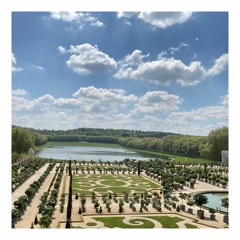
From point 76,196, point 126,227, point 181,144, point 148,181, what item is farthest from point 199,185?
point 181,144

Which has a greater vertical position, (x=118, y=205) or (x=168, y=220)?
(x=168, y=220)

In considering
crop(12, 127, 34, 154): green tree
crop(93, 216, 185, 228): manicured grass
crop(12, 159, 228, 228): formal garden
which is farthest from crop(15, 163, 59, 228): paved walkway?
crop(12, 127, 34, 154): green tree

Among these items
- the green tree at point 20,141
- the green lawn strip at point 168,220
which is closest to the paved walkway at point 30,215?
the green lawn strip at point 168,220

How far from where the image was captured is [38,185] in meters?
44.0

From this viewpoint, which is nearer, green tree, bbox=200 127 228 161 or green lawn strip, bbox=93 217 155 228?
green lawn strip, bbox=93 217 155 228

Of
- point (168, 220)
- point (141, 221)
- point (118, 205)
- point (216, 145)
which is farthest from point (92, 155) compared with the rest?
point (141, 221)

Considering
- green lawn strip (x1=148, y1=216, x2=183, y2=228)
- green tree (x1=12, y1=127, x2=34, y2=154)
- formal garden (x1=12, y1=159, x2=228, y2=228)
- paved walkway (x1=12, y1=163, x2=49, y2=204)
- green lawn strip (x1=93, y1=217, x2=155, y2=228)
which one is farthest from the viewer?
green tree (x1=12, y1=127, x2=34, y2=154)

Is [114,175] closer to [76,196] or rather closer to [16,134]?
[76,196]

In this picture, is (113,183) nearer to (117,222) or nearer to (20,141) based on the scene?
(117,222)

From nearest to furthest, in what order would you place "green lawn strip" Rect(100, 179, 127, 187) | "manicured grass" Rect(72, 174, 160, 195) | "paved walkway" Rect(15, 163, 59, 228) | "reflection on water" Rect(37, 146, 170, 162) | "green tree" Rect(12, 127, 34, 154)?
"paved walkway" Rect(15, 163, 59, 228) < "manicured grass" Rect(72, 174, 160, 195) < "green lawn strip" Rect(100, 179, 127, 187) < "green tree" Rect(12, 127, 34, 154) < "reflection on water" Rect(37, 146, 170, 162)

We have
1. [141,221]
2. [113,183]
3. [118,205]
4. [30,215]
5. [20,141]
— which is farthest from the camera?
[20,141]

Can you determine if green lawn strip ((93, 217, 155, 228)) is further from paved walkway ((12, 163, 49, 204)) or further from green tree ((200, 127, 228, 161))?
green tree ((200, 127, 228, 161))
